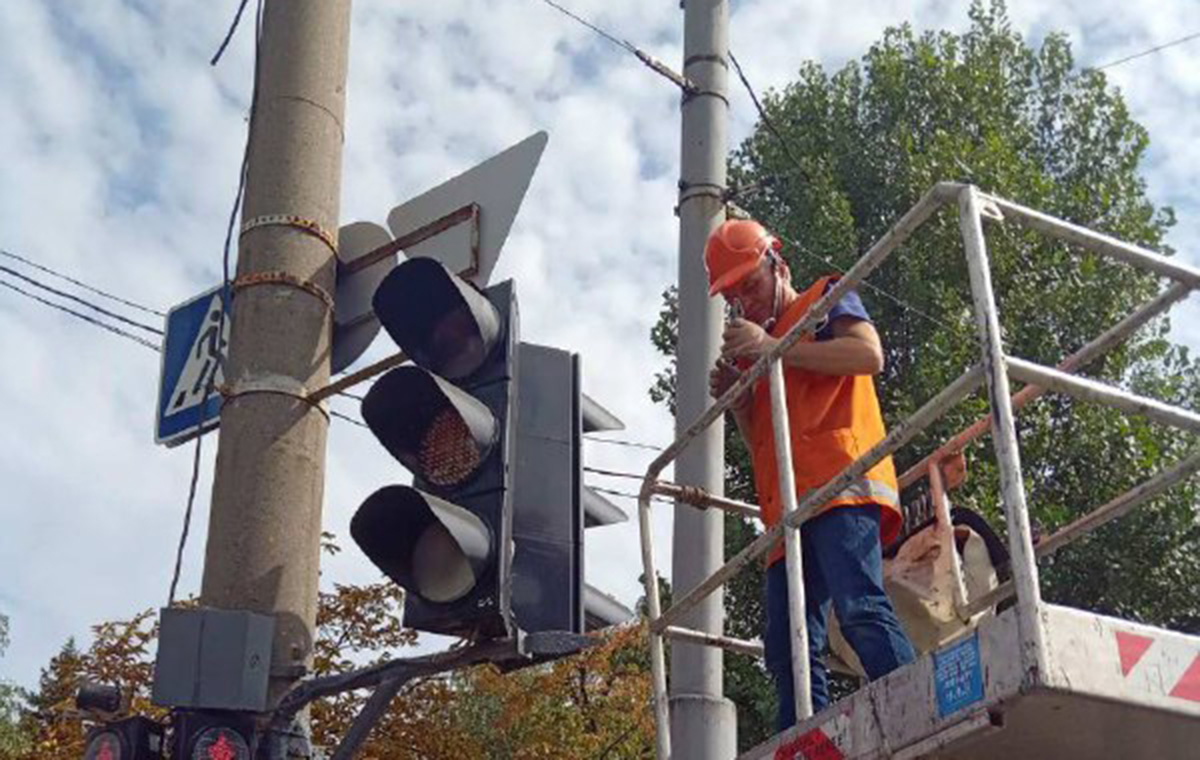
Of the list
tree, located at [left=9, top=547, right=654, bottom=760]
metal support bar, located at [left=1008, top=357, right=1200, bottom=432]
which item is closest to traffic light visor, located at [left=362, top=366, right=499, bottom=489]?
metal support bar, located at [left=1008, top=357, right=1200, bottom=432]

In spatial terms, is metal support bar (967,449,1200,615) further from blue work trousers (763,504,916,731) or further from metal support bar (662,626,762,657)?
metal support bar (662,626,762,657)

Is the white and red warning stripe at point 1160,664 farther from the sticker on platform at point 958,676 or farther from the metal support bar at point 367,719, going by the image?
the metal support bar at point 367,719

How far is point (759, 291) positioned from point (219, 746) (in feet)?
7.27

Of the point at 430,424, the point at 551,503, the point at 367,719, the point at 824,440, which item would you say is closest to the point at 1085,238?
the point at 824,440

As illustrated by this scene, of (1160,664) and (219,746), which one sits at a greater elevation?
(219,746)

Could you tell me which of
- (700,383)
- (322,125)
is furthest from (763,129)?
(322,125)

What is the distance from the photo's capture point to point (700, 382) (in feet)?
23.1

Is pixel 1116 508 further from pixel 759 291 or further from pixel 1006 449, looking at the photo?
pixel 1006 449

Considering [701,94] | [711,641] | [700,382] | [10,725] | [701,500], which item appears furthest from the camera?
[10,725]

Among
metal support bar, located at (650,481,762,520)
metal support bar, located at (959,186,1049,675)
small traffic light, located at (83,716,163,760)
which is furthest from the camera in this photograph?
metal support bar, located at (650,481,762,520)

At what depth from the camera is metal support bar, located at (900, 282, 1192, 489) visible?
414 centimetres

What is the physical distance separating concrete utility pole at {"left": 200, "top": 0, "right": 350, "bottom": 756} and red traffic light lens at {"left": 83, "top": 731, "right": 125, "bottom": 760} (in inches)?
18.3

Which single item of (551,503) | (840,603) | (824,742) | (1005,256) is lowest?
(824,742)

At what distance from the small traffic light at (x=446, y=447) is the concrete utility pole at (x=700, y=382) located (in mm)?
2182
